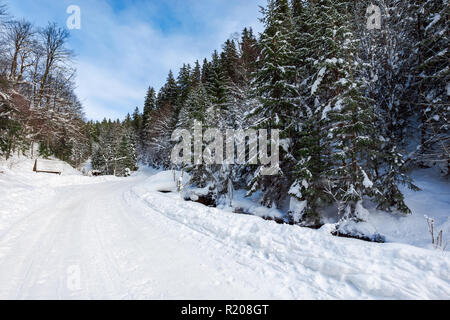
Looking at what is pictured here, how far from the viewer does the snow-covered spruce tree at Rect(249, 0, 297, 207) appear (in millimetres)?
10477

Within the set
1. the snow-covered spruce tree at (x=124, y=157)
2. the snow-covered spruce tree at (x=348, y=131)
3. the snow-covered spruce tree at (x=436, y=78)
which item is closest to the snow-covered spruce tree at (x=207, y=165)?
the snow-covered spruce tree at (x=348, y=131)

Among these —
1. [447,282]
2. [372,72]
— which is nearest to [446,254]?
[447,282]

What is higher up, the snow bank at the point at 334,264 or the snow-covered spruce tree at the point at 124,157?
the snow-covered spruce tree at the point at 124,157

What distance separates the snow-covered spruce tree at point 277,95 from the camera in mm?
10477

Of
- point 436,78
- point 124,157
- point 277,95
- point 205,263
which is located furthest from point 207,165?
point 124,157

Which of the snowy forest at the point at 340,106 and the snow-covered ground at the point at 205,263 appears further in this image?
the snowy forest at the point at 340,106

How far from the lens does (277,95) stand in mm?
11000

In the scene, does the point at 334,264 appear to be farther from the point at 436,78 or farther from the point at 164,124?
the point at 164,124

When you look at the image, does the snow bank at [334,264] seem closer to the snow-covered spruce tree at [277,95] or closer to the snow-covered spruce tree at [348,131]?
the snow-covered spruce tree at [348,131]

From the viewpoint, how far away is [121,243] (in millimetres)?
4641

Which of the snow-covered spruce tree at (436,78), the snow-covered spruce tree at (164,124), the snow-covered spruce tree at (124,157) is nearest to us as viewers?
the snow-covered spruce tree at (436,78)

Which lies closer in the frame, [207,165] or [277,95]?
[277,95]

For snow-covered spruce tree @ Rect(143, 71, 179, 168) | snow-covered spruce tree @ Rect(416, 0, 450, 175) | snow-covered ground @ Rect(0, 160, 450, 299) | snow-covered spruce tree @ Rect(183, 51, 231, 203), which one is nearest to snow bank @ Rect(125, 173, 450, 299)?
snow-covered ground @ Rect(0, 160, 450, 299)
